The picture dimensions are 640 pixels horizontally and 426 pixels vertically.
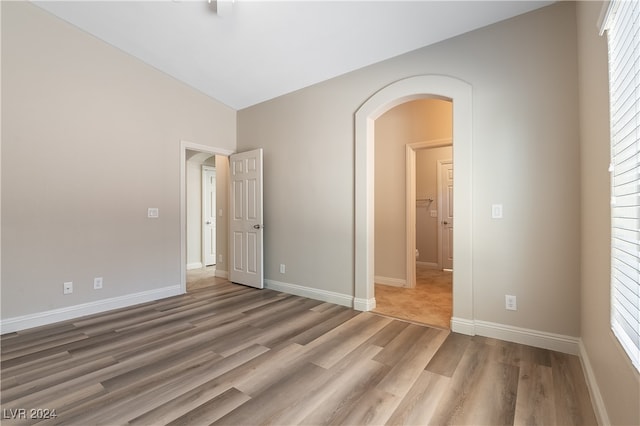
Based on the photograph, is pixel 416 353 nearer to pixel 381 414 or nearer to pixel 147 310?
pixel 381 414

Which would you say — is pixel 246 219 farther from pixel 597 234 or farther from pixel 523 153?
pixel 597 234

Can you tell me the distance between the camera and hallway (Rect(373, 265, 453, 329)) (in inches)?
120

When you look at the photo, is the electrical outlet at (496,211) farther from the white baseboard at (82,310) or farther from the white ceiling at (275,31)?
the white baseboard at (82,310)

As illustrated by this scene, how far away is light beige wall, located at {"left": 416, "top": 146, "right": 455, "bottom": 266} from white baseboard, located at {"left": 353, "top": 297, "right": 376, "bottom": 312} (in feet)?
10.3

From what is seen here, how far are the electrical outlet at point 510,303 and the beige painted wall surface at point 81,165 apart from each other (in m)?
3.90

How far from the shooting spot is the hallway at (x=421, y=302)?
3051mm

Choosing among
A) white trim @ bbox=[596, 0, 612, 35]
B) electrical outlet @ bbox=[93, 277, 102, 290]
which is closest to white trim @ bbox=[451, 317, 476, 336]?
white trim @ bbox=[596, 0, 612, 35]

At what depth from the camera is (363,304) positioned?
3279 mm

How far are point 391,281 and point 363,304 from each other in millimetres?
1323

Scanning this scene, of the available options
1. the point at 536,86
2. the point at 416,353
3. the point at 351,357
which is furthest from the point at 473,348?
the point at 536,86

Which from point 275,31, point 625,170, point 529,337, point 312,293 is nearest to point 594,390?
point 529,337

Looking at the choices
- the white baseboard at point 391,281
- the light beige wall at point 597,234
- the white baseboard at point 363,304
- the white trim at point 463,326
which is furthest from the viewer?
the white baseboard at point 391,281

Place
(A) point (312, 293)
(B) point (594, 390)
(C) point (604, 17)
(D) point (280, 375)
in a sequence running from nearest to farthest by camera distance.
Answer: (C) point (604, 17) → (B) point (594, 390) → (D) point (280, 375) → (A) point (312, 293)

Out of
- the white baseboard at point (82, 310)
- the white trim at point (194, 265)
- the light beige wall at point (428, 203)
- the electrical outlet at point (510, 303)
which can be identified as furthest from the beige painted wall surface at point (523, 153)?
the white trim at point (194, 265)
